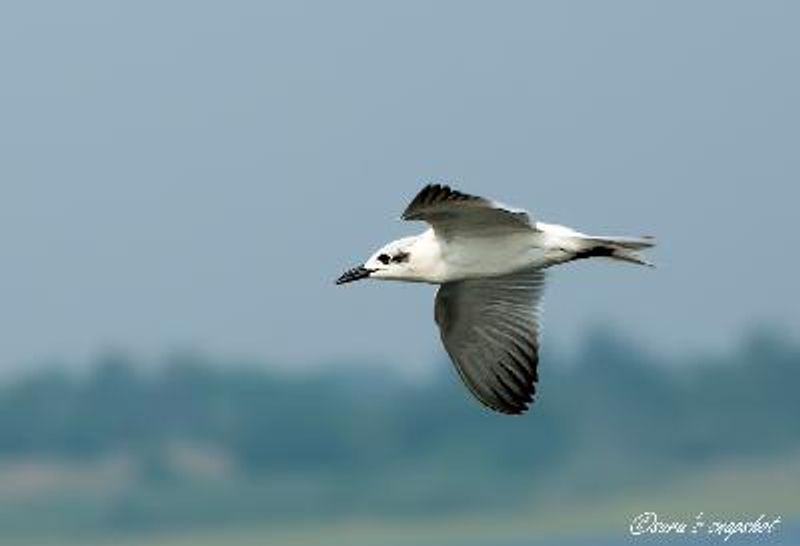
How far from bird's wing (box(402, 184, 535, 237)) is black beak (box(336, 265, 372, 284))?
791 mm

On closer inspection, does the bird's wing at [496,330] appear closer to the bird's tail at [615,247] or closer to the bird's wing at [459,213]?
the bird's tail at [615,247]

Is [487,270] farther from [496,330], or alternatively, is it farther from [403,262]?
[496,330]

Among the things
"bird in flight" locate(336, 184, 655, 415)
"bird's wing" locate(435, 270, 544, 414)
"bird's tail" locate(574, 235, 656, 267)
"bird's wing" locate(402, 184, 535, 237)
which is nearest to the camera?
"bird's wing" locate(402, 184, 535, 237)

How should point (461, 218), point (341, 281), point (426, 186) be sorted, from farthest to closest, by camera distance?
point (341, 281), point (461, 218), point (426, 186)

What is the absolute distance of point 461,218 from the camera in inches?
470

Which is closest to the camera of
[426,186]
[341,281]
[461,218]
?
[426,186]

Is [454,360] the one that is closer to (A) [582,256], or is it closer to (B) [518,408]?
(B) [518,408]

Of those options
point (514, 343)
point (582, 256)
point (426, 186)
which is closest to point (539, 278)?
point (514, 343)

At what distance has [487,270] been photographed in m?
12.3

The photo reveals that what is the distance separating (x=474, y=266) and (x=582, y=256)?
65 centimetres

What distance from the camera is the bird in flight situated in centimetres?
1195

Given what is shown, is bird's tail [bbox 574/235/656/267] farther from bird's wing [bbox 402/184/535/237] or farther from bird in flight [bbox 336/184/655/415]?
bird's wing [bbox 402/184/535/237]

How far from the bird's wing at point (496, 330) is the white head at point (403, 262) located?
2.96ft

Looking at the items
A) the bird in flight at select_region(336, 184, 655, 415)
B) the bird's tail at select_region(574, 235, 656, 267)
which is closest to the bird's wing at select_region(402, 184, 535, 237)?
the bird in flight at select_region(336, 184, 655, 415)
